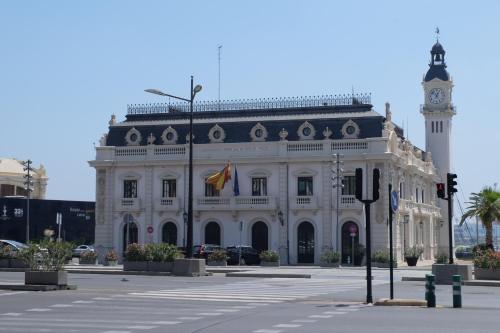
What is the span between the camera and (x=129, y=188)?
66.9 meters

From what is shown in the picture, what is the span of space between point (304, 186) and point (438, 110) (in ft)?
68.0

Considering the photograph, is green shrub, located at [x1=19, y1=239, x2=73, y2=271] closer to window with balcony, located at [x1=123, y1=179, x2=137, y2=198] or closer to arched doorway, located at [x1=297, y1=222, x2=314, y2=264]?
arched doorway, located at [x1=297, y1=222, x2=314, y2=264]

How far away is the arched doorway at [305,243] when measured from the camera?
62.2 metres

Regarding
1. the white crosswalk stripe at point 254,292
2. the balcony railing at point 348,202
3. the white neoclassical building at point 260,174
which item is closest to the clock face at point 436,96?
the white neoclassical building at point 260,174

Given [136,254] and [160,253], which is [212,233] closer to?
[136,254]

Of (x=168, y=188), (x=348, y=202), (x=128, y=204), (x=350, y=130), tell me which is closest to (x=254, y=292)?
(x=348, y=202)

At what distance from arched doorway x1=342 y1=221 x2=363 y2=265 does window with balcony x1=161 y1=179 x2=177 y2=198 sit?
43.6 feet

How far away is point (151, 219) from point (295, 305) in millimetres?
44092

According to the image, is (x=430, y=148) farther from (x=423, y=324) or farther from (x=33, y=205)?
(x=423, y=324)

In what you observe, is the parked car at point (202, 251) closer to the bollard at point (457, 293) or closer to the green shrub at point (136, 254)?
the green shrub at point (136, 254)

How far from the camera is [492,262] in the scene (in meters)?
34.9

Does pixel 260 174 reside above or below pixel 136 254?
above

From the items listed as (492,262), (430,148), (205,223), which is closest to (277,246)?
(205,223)

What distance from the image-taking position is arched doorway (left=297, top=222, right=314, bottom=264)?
6222 cm
